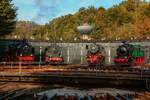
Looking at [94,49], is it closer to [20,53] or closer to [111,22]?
[20,53]

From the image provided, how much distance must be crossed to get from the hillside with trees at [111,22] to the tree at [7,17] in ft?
140

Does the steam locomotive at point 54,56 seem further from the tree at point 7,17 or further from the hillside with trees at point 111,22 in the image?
the hillside with trees at point 111,22

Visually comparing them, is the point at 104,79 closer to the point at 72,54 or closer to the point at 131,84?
the point at 131,84

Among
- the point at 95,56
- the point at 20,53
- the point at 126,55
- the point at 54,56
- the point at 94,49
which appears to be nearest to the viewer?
the point at 95,56

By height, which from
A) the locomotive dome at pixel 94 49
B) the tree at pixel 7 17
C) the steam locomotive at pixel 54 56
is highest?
the tree at pixel 7 17

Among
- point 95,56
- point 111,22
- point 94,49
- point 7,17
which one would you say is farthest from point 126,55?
point 111,22

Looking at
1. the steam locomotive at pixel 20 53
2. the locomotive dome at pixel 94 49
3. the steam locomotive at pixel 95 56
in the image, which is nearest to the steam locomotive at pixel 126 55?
the steam locomotive at pixel 95 56

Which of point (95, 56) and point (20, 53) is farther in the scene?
point (20, 53)

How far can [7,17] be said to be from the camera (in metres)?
48.1

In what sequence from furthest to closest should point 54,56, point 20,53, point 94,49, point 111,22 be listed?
1. point 111,22
2. point 54,56
3. point 20,53
4. point 94,49

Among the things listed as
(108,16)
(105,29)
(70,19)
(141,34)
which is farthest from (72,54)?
(70,19)

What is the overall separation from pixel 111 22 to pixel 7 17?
68.4 m

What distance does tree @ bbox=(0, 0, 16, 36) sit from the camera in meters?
47.1

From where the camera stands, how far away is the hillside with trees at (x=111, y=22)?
9703 centimetres
